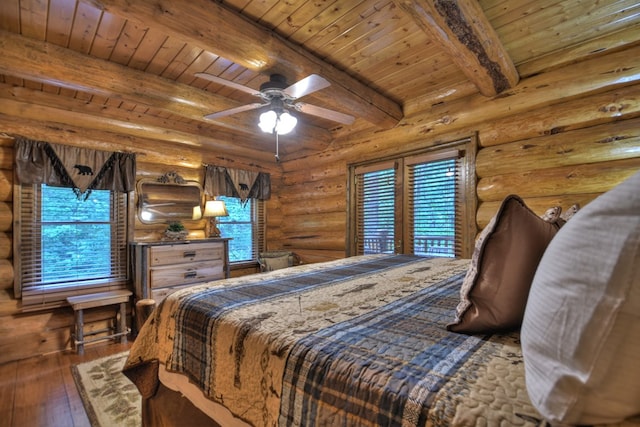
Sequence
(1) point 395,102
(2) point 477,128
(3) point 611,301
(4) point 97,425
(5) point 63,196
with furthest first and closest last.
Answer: (1) point 395,102 → (5) point 63,196 → (2) point 477,128 → (4) point 97,425 → (3) point 611,301

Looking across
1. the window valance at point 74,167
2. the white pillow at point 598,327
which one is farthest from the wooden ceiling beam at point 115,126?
the white pillow at point 598,327

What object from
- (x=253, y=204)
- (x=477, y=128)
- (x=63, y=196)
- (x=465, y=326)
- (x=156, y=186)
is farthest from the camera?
(x=253, y=204)

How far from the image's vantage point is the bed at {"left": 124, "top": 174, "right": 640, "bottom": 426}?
1.77 ft

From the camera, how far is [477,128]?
309cm

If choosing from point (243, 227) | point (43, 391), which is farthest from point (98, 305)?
point (243, 227)

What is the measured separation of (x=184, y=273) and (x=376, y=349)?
11.1 feet

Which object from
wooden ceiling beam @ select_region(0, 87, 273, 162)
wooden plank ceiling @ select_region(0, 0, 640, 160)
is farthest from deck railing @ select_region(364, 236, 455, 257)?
wooden ceiling beam @ select_region(0, 87, 273, 162)

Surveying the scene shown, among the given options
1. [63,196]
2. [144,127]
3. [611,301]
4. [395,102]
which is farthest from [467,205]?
[63,196]

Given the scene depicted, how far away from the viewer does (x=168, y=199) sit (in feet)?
13.2

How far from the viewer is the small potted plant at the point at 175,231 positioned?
3.82 metres

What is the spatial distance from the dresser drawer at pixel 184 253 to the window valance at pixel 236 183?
34.0 inches

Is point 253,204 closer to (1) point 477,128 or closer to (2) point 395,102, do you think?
(2) point 395,102

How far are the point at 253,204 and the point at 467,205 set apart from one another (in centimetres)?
323

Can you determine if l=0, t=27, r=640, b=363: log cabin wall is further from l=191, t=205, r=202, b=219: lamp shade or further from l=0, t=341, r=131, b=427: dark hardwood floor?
l=0, t=341, r=131, b=427: dark hardwood floor
